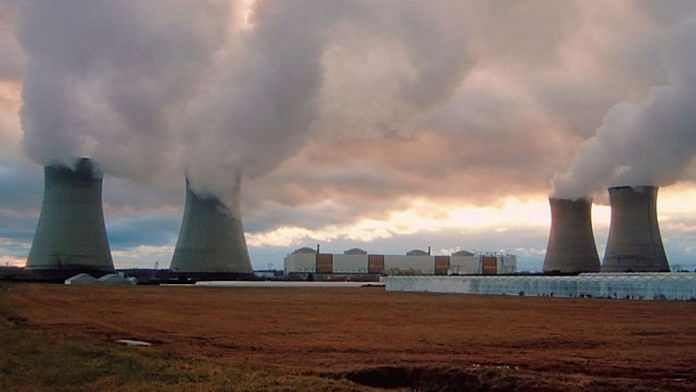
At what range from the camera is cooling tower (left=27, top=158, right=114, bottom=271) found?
41969 mm

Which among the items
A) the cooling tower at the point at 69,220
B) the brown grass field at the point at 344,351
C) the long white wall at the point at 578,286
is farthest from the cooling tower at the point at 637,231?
the cooling tower at the point at 69,220

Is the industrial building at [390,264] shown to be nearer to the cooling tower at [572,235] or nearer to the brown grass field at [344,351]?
the cooling tower at [572,235]

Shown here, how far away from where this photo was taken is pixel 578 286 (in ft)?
122

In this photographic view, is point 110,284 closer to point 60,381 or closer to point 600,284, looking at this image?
point 600,284

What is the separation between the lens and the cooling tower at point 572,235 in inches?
1865

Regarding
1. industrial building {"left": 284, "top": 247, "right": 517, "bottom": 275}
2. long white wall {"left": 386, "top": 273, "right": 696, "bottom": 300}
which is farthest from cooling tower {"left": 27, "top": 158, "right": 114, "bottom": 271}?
industrial building {"left": 284, "top": 247, "right": 517, "bottom": 275}

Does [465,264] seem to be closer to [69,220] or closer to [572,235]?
[572,235]

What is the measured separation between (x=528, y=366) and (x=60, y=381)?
20.6ft

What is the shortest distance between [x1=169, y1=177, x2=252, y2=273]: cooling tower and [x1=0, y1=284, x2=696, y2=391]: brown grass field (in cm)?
2190

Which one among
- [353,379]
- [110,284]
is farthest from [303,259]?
[353,379]

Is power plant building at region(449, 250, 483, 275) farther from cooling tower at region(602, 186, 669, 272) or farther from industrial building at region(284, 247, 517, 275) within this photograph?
cooling tower at region(602, 186, 669, 272)

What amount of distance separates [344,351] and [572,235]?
124 feet

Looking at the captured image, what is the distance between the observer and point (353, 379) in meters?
9.36

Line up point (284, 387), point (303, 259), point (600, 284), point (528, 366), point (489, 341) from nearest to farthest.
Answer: point (284, 387), point (528, 366), point (489, 341), point (600, 284), point (303, 259)
